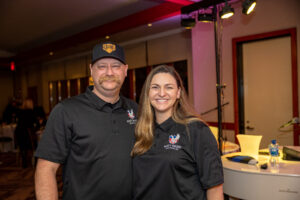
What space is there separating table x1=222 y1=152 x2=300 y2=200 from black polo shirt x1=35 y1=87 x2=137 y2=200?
1.17m

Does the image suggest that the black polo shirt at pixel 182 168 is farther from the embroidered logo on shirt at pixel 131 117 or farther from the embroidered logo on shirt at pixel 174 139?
the embroidered logo on shirt at pixel 131 117

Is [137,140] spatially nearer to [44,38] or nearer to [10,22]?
[10,22]

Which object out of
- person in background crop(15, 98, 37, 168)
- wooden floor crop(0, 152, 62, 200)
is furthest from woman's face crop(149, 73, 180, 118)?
person in background crop(15, 98, 37, 168)

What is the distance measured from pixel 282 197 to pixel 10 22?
703 cm

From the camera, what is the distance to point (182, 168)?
1.58 meters

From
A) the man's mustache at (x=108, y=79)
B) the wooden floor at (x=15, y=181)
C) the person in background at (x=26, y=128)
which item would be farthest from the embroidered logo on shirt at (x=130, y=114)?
the person in background at (x=26, y=128)

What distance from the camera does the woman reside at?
1.58 metres

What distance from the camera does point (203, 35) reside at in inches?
213

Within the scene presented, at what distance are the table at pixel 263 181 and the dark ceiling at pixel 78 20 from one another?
3.19 m

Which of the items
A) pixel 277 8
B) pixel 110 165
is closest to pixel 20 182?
pixel 110 165

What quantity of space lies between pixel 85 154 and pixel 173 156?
542 mm

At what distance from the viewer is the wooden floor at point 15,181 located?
4157 mm

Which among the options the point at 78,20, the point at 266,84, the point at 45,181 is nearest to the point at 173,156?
the point at 45,181

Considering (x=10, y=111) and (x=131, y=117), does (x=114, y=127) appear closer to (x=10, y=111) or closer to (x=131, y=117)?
(x=131, y=117)
